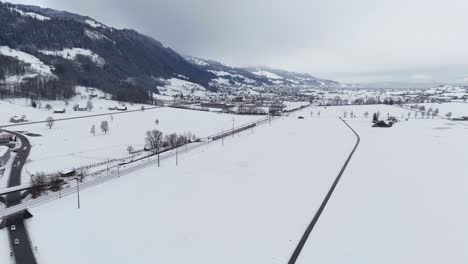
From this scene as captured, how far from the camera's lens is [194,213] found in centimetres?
3412

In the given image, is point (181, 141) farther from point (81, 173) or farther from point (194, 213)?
point (194, 213)

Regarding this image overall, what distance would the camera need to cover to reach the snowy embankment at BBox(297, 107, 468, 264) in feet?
86.1

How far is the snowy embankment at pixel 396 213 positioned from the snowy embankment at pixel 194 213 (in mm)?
2828

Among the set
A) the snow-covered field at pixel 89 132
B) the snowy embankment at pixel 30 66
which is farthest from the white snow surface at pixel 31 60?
the snow-covered field at pixel 89 132

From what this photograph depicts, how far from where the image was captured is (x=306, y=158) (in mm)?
60688

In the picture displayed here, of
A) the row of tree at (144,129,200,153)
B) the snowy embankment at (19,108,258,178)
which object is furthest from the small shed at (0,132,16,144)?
the row of tree at (144,129,200,153)

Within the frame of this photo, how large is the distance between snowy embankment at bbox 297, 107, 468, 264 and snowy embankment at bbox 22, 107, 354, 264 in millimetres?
2828

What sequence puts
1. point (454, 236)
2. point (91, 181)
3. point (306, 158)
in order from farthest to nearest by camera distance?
point (306, 158) → point (91, 181) → point (454, 236)

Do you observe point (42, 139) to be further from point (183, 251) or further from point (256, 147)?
point (183, 251)

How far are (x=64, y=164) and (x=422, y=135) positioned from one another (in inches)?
3411

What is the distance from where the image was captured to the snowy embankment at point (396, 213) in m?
26.2

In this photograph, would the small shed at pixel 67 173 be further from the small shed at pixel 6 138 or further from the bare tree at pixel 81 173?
the small shed at pixel 6 138

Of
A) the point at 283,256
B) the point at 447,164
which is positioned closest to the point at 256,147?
the point at 447,164

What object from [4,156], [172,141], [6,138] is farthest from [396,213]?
[6,138]
